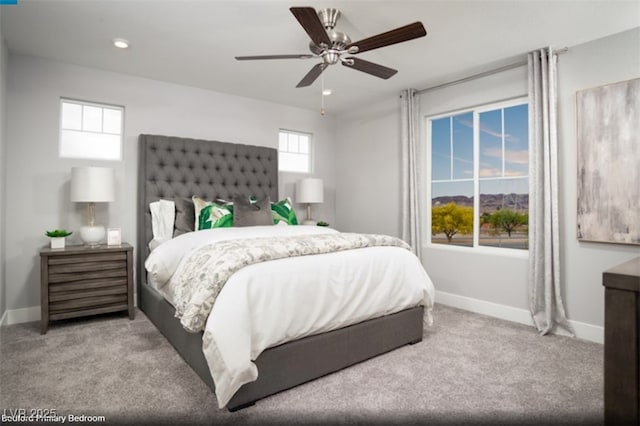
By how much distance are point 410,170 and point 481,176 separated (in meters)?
0.76

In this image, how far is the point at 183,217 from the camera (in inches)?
135

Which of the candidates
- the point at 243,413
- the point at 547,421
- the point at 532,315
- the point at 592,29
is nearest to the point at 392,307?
the point at 547,421

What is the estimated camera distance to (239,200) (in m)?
3.45

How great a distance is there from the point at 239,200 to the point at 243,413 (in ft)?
6.81

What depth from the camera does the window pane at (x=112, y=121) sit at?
355 cm

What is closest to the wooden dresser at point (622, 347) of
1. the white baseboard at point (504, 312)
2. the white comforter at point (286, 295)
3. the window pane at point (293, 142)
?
the white comforter at point (286, 295)

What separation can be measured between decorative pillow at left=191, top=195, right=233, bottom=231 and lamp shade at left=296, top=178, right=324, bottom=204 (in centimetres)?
128

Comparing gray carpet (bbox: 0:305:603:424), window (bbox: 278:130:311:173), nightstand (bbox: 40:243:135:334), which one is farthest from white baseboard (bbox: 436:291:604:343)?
nightstand (bbox: 40:243:135:334)

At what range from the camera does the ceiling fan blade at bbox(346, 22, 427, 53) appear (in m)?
1.99

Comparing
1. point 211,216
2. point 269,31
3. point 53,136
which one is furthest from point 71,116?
point 269,31

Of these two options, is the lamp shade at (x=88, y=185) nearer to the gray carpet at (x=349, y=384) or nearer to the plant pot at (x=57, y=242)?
the plant pot at (x=57, y=242)

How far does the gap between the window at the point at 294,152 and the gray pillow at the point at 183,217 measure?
1.57m

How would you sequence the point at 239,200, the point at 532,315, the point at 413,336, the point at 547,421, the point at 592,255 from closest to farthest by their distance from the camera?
the point at 547,421 < the point at 413,336 < the point at 592,255 < the point at 532,315 < the point at 239,200

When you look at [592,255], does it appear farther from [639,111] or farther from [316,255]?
[316,255]
